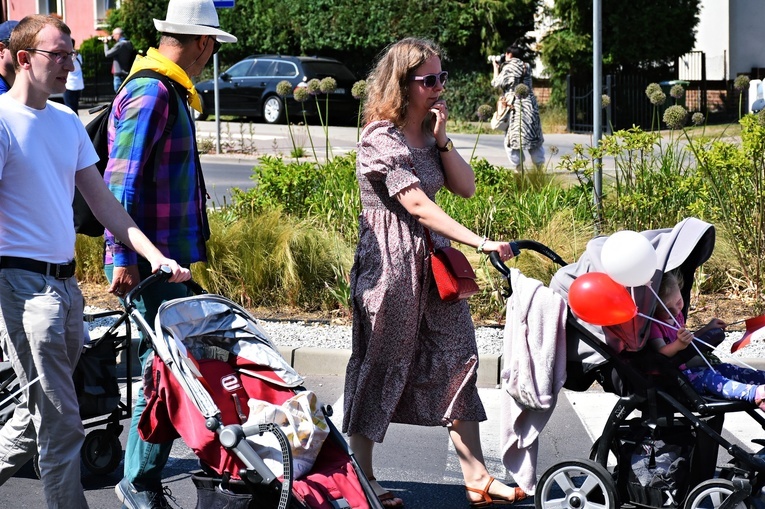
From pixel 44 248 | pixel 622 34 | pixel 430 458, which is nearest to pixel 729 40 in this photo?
pixel 622 34

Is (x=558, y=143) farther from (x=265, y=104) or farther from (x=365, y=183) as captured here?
(x=365, y=183)

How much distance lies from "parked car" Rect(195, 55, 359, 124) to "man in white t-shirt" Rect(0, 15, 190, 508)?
70.1 ft

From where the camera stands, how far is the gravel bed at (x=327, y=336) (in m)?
7.19

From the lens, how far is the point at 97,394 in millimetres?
4984

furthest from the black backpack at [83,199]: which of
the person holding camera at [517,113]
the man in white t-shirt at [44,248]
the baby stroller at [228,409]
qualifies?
the person holding camera at [517,113]

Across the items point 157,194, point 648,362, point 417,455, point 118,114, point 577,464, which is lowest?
point 417,455

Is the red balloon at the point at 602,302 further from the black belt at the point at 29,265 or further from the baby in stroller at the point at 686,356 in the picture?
the black belt at the point at 29,265

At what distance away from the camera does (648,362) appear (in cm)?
424

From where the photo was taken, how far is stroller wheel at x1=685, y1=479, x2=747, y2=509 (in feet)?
13.3

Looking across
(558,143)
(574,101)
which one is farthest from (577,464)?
(574,101)

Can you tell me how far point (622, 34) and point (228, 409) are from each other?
73.1ft

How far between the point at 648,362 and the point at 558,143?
1829 centimetres

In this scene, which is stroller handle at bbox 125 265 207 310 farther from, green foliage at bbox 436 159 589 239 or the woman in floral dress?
green foliage at bbox 436 159 589 239

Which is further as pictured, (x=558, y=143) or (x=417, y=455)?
(x=558, y=143)
